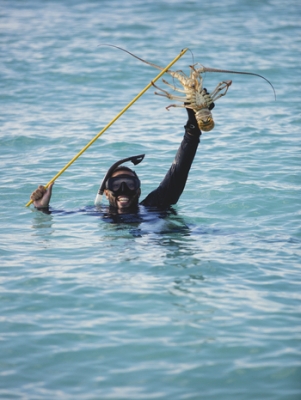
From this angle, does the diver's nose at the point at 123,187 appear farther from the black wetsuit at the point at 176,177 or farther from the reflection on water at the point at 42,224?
the reflection on water at the point at 42,224

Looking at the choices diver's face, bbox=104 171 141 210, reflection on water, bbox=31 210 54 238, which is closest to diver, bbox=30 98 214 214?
diver's face, bbox=104 171 141 210

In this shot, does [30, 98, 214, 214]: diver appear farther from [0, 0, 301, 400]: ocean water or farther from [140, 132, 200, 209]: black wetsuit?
[0, 0, 301, 400]: ocean water

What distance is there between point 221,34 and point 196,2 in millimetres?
4435

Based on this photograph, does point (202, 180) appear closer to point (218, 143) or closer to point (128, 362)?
point (218, 143)

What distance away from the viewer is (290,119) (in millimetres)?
13141

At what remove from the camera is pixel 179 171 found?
7.78 m

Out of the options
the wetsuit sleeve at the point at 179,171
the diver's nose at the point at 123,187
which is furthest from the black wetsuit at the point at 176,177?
the diver's nose at the point at 123,187

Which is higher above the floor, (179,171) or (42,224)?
(179,171)

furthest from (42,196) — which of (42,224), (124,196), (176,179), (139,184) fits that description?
(176,179)

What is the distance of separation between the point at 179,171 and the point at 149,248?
100cm

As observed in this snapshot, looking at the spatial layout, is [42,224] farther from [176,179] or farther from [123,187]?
[176,179]

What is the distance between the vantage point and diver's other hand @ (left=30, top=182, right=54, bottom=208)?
8281 millimetres

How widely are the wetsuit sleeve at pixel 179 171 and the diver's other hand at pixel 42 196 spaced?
45.2 inches

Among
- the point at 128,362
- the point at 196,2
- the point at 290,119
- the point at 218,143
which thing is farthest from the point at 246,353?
the point at 196,2
